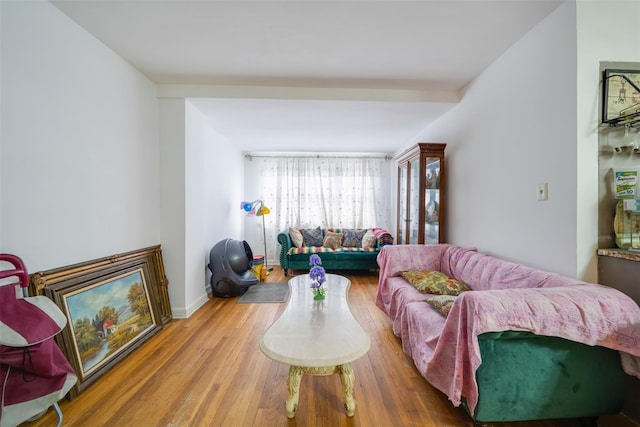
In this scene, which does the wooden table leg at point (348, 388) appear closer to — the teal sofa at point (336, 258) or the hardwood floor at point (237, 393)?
the hardwood floor at point (237, 393)

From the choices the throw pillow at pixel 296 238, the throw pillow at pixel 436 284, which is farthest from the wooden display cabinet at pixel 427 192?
the throw pillow at pixel 296 238

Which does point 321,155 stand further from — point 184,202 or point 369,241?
point 184,202

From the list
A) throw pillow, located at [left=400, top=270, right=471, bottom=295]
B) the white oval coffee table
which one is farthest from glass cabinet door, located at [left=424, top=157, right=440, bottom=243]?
the white oval coffee table

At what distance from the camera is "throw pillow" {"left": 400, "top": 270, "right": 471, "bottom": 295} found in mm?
1975

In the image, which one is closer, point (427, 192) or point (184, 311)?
point (184, 311)

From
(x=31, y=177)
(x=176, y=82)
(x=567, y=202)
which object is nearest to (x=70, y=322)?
(x=31, y=177)

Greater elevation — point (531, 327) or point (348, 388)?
point (531, 327)

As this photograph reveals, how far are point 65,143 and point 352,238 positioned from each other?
12.8 ft

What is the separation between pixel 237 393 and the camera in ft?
4.98

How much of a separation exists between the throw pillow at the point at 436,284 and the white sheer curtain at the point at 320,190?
2.87 m

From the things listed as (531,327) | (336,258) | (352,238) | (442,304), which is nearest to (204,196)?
(336,258)

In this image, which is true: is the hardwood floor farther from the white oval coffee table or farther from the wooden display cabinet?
the wooden display cabinet

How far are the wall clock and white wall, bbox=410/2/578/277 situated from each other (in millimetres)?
179

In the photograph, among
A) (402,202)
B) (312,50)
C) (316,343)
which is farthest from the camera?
(402,202)
